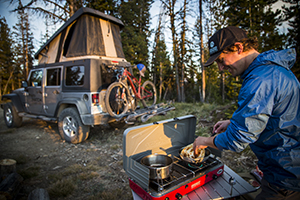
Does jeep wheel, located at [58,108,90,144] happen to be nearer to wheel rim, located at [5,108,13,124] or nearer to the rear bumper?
the rear bumper

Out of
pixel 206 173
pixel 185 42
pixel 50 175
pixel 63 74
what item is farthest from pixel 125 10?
pixel 206 173

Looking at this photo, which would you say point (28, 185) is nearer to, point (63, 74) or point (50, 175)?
point (50, 175)

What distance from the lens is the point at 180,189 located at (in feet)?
5.83

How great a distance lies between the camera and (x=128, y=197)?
2.75 metres

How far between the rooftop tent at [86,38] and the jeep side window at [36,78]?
0.52 m

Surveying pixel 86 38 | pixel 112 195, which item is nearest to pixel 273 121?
pixel 112 195

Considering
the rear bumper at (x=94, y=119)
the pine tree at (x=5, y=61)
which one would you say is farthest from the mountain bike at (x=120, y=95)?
the pine tree at (x=5, y=61)

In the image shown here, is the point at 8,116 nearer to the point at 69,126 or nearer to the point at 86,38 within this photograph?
the point at 69,126

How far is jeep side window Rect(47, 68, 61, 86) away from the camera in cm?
555

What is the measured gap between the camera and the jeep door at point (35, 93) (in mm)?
6086

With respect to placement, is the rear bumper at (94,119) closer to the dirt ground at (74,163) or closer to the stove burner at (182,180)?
the dirt ground at (74,163)

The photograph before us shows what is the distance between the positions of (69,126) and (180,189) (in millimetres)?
4302

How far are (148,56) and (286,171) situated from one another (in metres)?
13.8

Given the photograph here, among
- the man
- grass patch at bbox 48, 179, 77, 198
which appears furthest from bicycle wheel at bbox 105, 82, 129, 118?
the man
